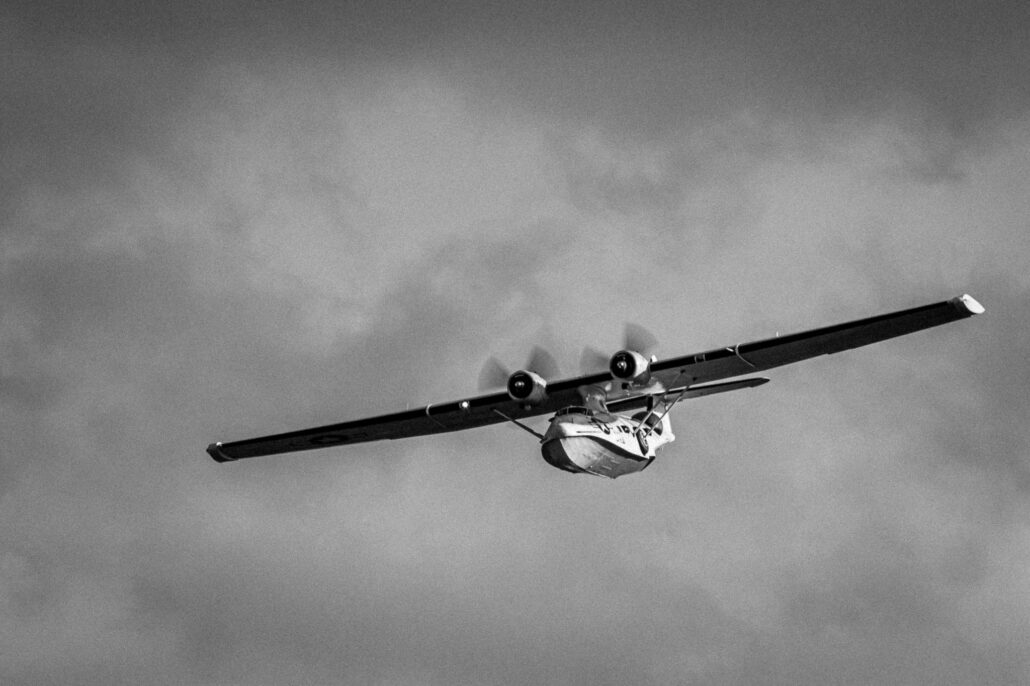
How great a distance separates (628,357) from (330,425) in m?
11.9

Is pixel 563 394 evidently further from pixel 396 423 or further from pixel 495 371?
pixel 396 423

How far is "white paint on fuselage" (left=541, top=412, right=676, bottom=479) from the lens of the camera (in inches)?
1967

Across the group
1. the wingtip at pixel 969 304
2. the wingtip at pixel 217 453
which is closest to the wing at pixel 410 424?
the wingtip at pixel 217 453

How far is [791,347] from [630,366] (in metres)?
4.87

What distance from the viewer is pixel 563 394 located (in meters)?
53.1

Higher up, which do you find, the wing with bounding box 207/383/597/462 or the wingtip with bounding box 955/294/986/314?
the wing with bounding box 207/383/597/462

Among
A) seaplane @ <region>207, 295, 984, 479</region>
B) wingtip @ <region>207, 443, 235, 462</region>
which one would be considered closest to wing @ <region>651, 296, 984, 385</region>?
seaplane @ <region>207, 295, 984, 479</region>

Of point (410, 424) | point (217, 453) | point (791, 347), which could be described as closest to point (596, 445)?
point (791, 347)

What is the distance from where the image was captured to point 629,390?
174 ft

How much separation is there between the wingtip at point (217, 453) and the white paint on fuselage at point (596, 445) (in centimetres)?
1484

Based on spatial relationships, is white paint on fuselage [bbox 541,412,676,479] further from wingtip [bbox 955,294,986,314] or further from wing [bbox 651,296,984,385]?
wingtip [bbox 955,294,986,314]

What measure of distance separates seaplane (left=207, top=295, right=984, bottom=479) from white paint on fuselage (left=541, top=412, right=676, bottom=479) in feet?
0.10

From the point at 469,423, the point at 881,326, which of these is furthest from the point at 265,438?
the point at 881,326

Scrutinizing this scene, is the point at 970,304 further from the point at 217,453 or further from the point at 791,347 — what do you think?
the point at 217,453
